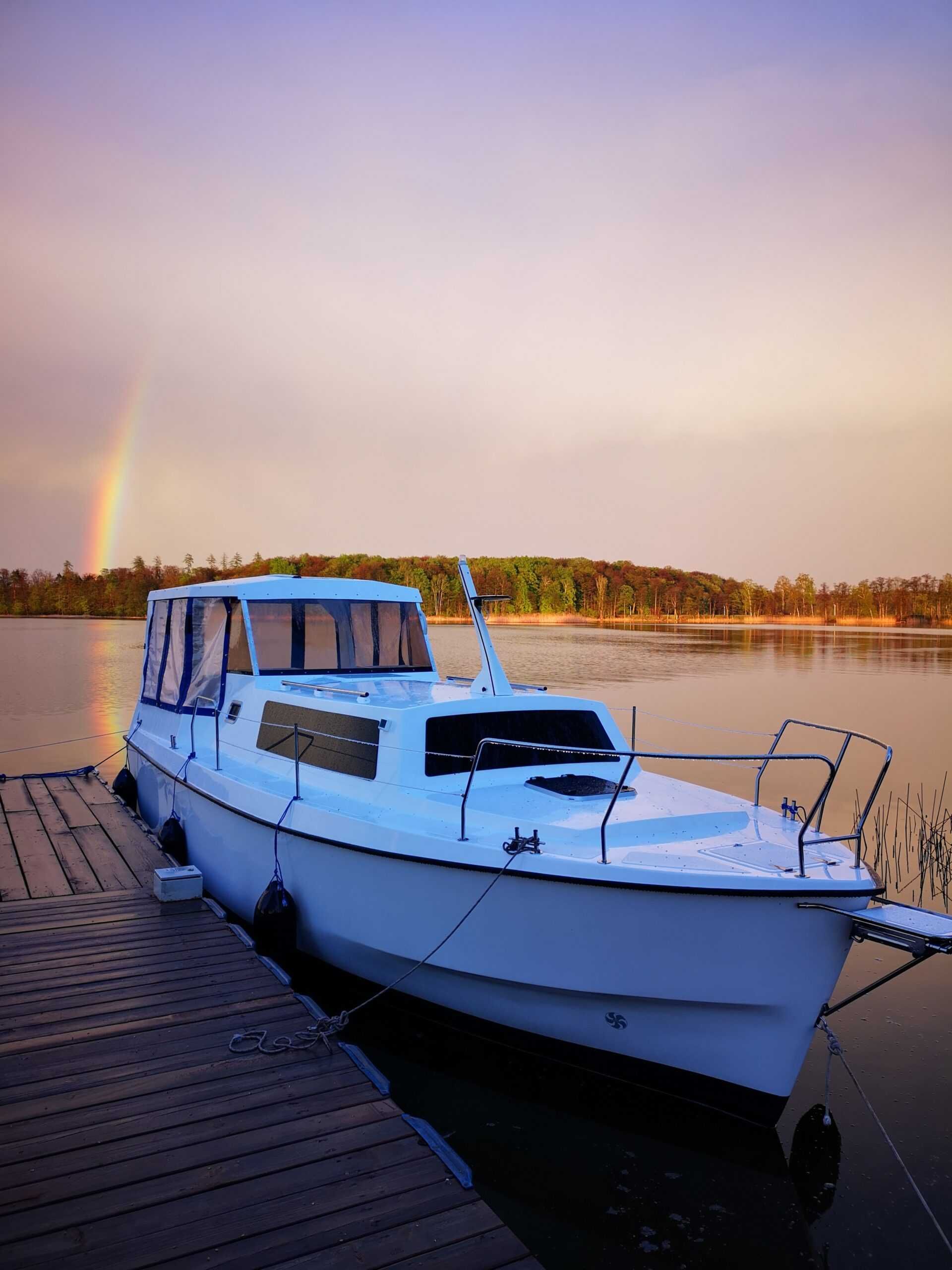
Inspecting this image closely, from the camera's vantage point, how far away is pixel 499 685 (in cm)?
712

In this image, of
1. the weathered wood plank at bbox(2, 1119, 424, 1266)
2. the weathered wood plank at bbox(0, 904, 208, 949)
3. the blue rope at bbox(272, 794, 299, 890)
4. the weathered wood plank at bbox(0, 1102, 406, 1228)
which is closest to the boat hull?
the blue rope at bbox(272, 794, 299, 890)

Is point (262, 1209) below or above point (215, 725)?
below

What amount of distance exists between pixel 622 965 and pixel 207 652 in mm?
5901

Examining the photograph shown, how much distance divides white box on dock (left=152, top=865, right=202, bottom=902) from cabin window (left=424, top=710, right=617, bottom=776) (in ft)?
7.86

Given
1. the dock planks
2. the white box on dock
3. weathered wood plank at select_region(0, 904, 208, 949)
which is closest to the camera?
weathered wood plank at select_region(0, 904, 208, 949)

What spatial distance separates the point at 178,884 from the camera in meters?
7.06

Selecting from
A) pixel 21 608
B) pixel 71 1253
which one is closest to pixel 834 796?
pixel 71 1253

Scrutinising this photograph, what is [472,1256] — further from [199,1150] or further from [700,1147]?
[700,1147]

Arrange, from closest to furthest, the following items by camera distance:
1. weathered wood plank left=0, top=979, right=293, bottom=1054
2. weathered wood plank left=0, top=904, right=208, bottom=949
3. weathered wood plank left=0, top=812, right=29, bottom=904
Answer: weathered wood plank left=0, top=979, right=293, bottom=1054, weathered wood plank left=0, top=904, right=208, bottom=949, weathered wood plank left=0, top=812, right=29, bottom=904

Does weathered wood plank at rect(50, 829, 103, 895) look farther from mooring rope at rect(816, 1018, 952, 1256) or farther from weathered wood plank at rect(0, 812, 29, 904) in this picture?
mooring rope at rect(816, 1018, 952, 1256)

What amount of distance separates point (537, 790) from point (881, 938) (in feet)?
8.31

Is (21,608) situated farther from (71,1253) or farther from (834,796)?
(71,1253)

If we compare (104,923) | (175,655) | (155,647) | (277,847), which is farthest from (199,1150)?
(155,647)

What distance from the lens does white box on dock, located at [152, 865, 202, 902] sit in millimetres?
7035
